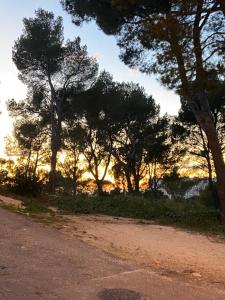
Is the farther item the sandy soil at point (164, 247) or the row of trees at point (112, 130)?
the row of trees at point (112, 130)

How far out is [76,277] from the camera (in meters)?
4.48

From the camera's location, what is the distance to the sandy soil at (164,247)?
5684mm

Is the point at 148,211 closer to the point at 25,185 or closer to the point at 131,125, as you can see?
the point at 25,185

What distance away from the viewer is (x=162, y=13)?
12.6m

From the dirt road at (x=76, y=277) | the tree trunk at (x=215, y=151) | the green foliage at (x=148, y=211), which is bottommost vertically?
the dirt road at (x=76, y=277)

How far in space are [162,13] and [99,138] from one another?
67.3 ft

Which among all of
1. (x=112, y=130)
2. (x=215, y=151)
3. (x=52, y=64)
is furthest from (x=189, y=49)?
(x=112, y=130)

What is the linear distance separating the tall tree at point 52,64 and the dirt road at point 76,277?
1929 centimetres

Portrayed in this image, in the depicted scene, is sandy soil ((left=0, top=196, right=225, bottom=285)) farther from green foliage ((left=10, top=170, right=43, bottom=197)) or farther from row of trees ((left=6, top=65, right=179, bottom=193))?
row of trees ((left=6, top=65, right=179, bottom=193))

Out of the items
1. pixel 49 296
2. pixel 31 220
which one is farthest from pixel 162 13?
pixel 49 296

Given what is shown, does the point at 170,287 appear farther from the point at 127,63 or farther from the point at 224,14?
the point at 127,63

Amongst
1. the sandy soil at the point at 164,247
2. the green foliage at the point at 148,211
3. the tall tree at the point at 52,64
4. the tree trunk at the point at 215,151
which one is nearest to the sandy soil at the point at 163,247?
the sandy soil at the point at 164,247

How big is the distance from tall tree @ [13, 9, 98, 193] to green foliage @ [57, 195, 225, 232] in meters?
11.1

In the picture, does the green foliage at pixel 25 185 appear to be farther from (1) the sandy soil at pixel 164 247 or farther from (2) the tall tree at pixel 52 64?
(2) the tall tree at pixel 52 64
